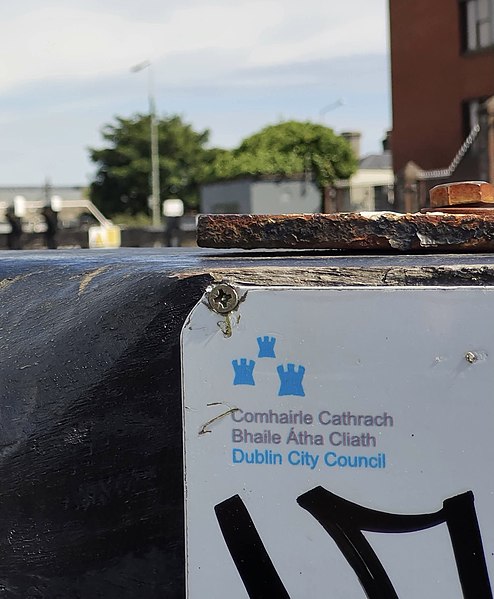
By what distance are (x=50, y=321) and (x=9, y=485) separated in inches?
10.6

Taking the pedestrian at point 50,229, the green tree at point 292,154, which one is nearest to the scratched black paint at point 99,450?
the pedestrian at point 50,229

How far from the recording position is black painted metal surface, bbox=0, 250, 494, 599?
1433 millimetres

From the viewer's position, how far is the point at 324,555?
52.6 inches

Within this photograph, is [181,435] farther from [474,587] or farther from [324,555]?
[474,587]

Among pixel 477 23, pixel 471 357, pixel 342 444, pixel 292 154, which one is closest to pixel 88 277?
pixel 342 444

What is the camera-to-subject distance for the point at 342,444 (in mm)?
1312

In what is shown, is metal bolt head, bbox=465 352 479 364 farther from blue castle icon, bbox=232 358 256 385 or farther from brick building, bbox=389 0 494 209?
brick building, bbox=389 0 494 209

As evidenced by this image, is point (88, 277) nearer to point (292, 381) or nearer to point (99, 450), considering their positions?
point (99, 450)

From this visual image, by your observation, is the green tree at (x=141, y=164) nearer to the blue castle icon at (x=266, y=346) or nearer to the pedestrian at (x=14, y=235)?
the pedestrian at (x=14, y=235)

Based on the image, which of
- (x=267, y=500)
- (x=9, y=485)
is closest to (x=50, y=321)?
(x=9, y=485)

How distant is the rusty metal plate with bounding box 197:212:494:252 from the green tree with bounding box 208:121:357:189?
114 ft

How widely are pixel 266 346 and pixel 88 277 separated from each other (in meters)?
0.49

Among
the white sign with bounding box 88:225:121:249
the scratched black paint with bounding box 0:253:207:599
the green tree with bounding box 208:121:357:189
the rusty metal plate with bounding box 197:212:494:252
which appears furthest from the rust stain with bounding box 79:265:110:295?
the green tree with bounding box 208:121:357:189

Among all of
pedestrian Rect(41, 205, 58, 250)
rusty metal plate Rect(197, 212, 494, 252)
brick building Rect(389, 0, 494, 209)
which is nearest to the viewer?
rusty metal plate Rect(197, 212, 494, 252)
